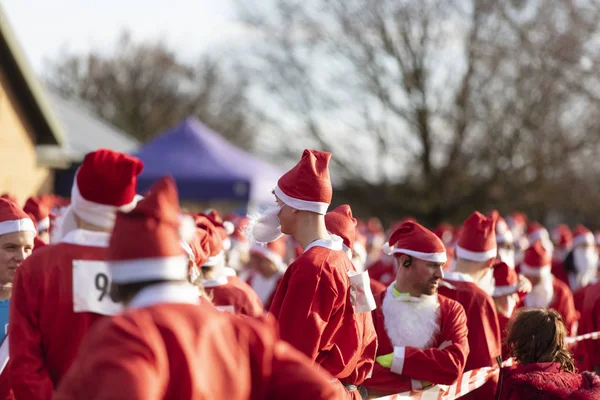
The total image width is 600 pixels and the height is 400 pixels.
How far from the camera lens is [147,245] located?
283cm

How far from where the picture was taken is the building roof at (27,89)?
1928 centimetres

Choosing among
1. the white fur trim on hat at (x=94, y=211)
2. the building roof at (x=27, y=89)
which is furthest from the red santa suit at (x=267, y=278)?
the building roof at (x=27, y=89)

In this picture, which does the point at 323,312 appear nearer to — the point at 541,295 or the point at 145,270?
the point at 145,270

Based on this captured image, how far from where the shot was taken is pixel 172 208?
2.98 meters

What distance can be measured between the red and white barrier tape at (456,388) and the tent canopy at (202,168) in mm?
12473

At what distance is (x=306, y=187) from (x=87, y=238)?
4.32ft

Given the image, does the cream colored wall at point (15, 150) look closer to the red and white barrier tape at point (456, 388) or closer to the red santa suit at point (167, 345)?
the red and white barrier tape at point (456, 388)

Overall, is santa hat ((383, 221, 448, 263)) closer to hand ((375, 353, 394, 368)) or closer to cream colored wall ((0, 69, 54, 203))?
hand ((375, 353, 394, 368))

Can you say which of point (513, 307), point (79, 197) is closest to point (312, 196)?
point (79, 197)

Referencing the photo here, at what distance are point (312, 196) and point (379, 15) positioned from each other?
1007 inches

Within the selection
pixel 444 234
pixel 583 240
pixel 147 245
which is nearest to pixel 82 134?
pixel 444 234

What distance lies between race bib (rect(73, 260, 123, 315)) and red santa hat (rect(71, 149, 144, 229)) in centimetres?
24

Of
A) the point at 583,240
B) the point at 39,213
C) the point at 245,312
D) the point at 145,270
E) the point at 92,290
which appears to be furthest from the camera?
the point at 583,240

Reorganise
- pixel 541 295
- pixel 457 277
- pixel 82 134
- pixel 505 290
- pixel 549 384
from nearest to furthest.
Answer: pixel 549 384 < pixel 457 277 < pixel 505 290 < pixel 541 295 < pixel 82 134
